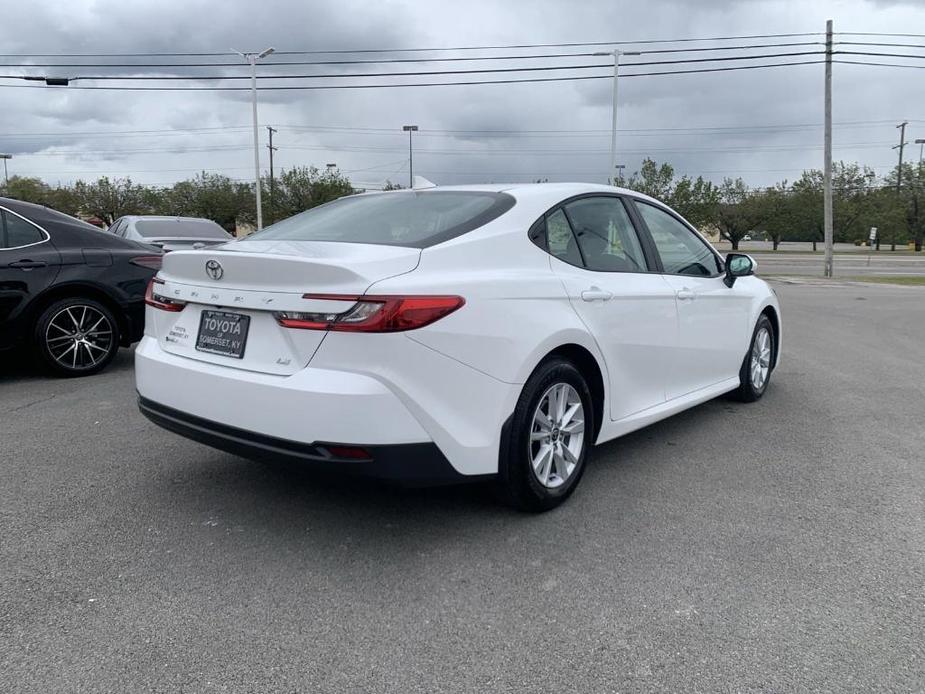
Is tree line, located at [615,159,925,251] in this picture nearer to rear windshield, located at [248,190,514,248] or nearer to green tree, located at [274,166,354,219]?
green tree, located at [274,166,354,219]

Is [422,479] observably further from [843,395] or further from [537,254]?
[843,395]

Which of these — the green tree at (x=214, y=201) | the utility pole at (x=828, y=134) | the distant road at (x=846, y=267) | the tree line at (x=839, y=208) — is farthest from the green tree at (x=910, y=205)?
the green tree at (x=214, y=201)

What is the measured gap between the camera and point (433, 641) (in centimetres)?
254

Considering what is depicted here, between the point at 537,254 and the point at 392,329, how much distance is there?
3.38 ft

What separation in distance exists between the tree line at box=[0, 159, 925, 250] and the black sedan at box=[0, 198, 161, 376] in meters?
39.6

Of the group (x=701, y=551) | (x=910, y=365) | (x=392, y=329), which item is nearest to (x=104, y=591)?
(x=392, y=329)

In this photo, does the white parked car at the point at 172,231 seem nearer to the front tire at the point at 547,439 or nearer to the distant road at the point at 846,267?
the front tire at the point at 547,439

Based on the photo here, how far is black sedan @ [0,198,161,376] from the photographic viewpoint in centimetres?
620

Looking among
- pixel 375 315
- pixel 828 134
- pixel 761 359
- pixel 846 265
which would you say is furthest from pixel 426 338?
pixel 846 265

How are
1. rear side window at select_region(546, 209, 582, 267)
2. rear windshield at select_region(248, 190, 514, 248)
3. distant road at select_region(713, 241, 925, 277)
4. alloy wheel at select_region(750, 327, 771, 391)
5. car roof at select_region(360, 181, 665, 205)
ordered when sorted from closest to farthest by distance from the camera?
rear windshield at select_region(248, 190, 514, 248) < rear side window at select_region(546, 209, 582, 267) < car roof at select_region(360, 181, 665, 205) < alloy wheel at select_region(750, 327, 771, 391) < distant road at select_region(713, 241, 925, 277)

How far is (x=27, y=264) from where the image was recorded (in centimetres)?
624

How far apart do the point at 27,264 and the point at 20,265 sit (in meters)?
0.05

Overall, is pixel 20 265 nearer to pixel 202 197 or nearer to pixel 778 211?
pixel 202 197

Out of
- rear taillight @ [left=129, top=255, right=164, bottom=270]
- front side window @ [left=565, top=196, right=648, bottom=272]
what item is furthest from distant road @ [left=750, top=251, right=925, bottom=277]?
front side window @ [left=565, top=196, right=648, bottom=272]
